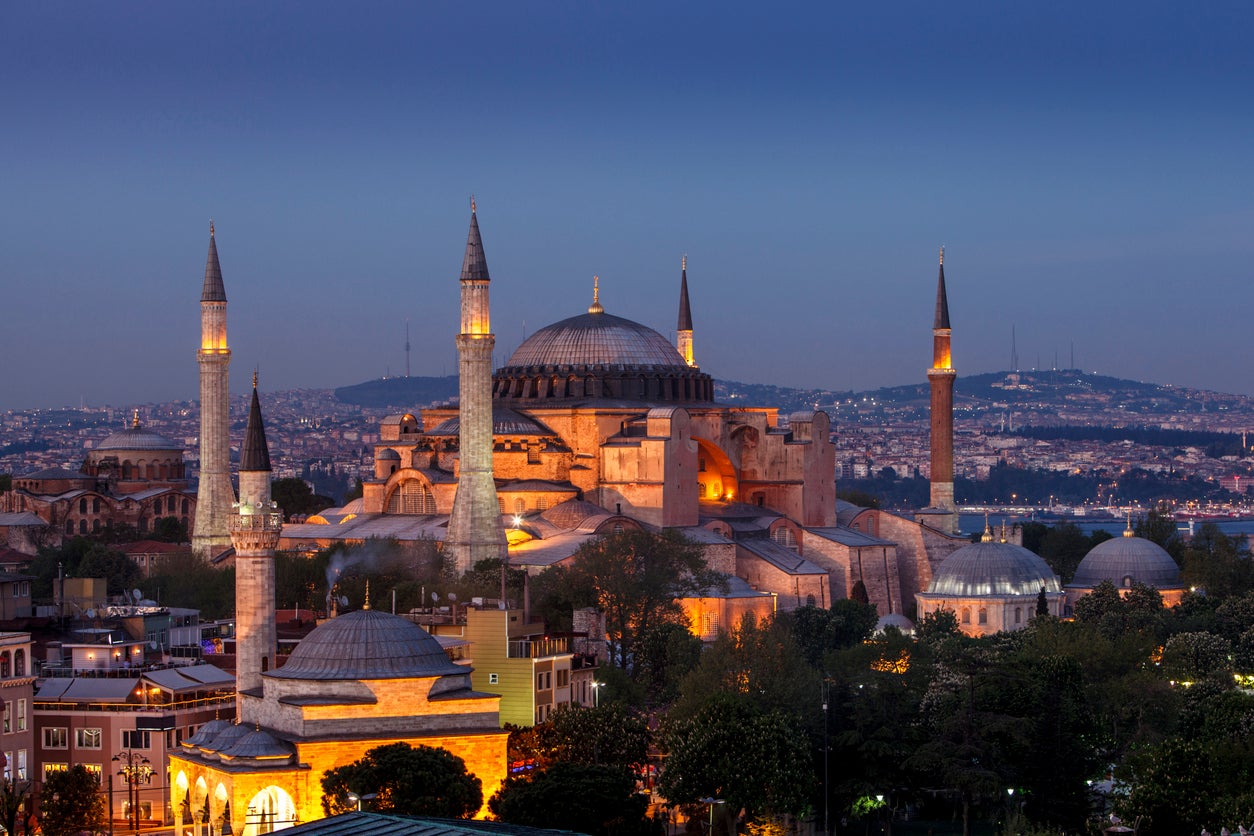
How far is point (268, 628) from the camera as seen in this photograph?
50469mm

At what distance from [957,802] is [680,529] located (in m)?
21.6

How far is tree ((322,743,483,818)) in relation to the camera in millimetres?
41281

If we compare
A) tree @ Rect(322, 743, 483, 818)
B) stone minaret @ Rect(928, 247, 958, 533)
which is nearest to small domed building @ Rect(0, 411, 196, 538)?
stone minaret @ Rect(928, 247, 958, 533)

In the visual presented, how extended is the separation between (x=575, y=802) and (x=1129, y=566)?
4048 centimetres

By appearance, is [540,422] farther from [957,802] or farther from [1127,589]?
[957,802]

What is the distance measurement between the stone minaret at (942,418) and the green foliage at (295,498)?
Result: 919 inches

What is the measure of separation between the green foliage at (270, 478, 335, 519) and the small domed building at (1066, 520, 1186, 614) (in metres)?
29.1

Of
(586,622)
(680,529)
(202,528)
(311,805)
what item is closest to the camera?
(311,805)

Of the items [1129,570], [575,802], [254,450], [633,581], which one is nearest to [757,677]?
[633,581]

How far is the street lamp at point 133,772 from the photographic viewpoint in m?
46.7

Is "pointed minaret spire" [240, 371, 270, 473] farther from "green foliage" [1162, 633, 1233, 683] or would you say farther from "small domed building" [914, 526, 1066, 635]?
"small domed building" [914, 526, 1066, 635]

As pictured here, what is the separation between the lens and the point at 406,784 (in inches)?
1631

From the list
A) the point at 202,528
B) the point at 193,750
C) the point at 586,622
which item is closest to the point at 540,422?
the point at 202,528

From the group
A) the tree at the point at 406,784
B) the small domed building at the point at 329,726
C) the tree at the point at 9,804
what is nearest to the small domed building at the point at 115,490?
the tree at the point at 9,804
